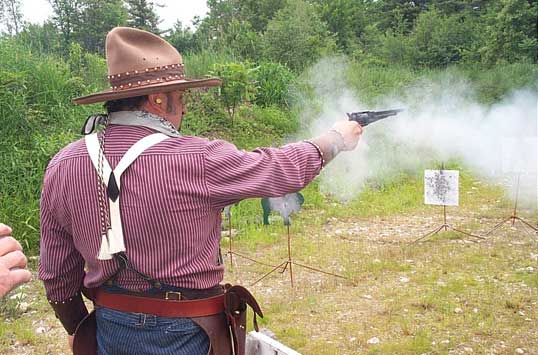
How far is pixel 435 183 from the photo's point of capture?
628 centimetres

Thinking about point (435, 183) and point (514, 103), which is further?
point (514, 103)

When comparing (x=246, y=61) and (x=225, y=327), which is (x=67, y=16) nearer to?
(x=246, y=61)

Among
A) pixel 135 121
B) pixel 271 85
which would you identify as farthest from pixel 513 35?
pixel 135 121

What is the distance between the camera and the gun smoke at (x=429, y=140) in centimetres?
809

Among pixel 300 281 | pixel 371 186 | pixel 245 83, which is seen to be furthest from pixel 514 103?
pixel 300 281

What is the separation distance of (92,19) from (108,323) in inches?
691

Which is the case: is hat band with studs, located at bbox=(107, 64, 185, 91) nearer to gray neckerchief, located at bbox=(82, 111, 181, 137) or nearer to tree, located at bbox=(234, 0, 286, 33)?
gray neckerchief, located at bbox=(82, 111, 181, 137)

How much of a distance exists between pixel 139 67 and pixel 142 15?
77.2 feet

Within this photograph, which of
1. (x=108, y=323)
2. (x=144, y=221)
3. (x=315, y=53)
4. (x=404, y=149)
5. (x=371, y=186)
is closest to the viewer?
(x=144, y=221)

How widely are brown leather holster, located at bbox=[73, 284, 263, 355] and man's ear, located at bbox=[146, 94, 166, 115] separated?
66 centimetres

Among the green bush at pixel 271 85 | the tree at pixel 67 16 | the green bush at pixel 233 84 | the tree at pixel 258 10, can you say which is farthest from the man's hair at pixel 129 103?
the tree at pixel 258 10

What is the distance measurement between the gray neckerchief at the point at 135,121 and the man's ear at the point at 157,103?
0.03 metres

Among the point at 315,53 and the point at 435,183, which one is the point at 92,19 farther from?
the point at 435,183

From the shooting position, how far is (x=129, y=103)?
1.84 meters
